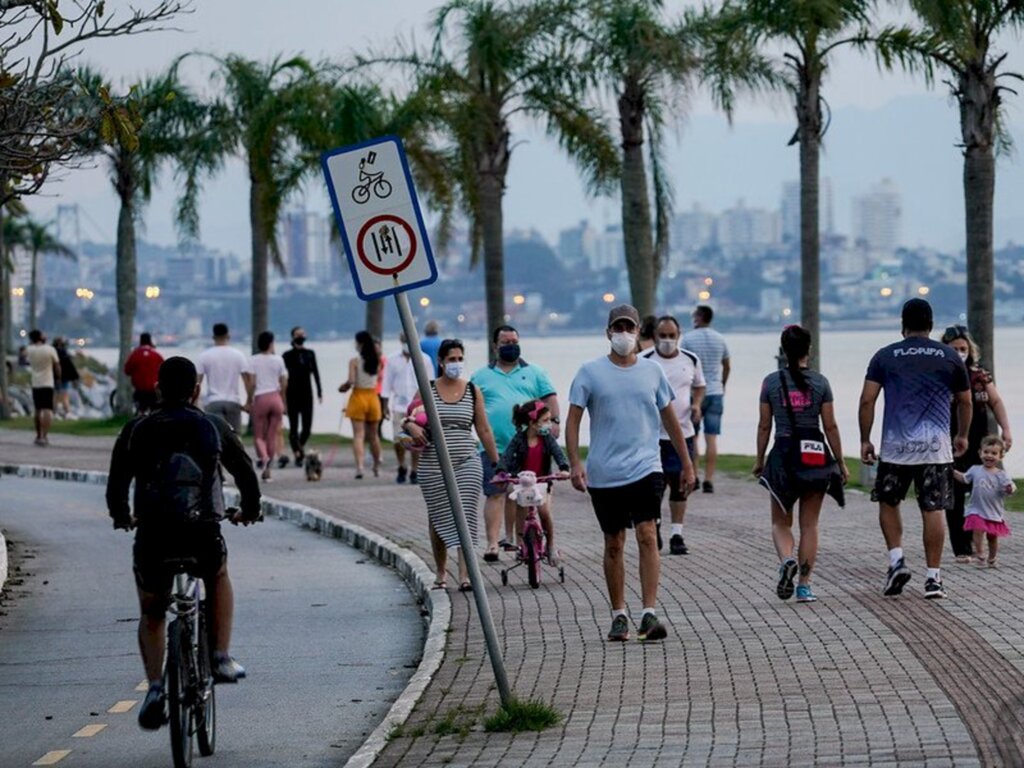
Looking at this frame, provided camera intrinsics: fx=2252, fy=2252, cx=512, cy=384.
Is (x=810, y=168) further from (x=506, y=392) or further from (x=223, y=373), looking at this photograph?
(x=506, y=392)

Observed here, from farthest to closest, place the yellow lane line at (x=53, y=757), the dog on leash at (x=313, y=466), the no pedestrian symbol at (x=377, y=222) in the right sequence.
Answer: the dog on leash at (x=313, y=466), the no pedestrian symbol at (x=377, y=222), the yellow lane line at (x=53, y=757)

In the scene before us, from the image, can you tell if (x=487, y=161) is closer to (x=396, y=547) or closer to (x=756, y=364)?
(x=396, y=547)

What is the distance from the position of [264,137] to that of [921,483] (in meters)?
29.3

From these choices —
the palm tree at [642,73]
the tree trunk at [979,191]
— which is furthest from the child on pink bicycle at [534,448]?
the palm tree at [642,73]

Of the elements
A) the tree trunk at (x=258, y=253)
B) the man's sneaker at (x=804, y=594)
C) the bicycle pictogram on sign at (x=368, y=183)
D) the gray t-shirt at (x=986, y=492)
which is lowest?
the man's sneaker at (x=804, y=594)

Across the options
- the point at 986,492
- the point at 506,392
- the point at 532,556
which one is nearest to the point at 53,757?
the point at 532,556

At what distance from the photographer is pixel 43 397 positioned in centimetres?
3684

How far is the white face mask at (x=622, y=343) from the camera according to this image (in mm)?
12148

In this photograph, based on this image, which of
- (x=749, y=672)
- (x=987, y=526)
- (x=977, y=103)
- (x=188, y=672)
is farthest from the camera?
(x=977, y=103)

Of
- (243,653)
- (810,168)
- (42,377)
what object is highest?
(810,168)

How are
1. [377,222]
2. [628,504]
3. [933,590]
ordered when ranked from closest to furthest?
[377,222]
[628,504]
[933,590]

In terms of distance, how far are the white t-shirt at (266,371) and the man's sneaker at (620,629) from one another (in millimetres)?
14905

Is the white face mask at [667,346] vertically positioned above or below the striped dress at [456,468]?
above

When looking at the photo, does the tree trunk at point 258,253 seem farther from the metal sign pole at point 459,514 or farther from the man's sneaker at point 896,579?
the metal sign pole at point 459,514
